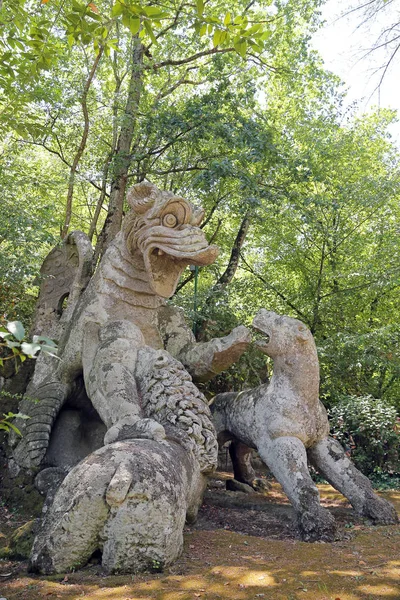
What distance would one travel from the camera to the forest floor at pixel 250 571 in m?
2.50

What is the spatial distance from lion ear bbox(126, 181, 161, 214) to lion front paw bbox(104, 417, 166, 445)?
→ 5.35ft

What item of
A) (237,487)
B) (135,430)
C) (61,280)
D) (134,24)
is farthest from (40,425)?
(134,24)

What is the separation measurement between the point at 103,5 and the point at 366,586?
10.4m

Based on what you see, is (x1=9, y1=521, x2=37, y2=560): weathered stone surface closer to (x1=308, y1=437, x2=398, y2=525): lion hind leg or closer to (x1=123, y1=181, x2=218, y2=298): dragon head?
(x1=123, y1=181, x2=218, y2=298): dragon head

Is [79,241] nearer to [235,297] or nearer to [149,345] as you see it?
[149,345]

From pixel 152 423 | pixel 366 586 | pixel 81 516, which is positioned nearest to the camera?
pixel 366 586

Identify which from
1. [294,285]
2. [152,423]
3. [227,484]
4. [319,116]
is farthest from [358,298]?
[152,423]

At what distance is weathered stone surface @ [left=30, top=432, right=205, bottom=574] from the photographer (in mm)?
2859

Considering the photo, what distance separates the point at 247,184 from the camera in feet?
25.4

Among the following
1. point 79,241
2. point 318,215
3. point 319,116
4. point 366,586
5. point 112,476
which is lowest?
point 366,586

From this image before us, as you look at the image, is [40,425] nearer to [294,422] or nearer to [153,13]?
[294,422]

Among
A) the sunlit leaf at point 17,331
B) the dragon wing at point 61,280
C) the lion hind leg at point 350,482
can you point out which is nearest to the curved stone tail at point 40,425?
the dragon wing at point 61,280

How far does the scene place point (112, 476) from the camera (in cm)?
296

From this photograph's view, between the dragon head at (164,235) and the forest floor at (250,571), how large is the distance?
1793mm
